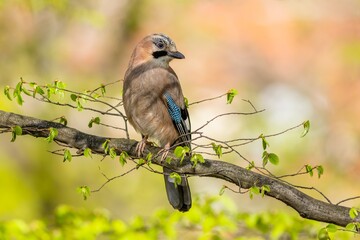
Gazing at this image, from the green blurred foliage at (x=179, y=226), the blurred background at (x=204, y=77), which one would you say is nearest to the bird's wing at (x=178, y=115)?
the green blurred foliage at (x=179, y=226)

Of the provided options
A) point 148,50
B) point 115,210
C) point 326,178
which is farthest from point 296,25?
point 148,50

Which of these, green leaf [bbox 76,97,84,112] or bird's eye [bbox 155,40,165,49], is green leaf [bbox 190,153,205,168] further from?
bird's eye [bbox 155,40,165,49]

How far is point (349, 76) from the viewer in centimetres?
1202

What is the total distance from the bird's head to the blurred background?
1.50m

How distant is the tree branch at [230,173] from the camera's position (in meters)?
2.93

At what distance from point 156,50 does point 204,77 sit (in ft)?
30.8

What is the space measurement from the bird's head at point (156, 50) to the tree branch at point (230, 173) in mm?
1381

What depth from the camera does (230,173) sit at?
295cm

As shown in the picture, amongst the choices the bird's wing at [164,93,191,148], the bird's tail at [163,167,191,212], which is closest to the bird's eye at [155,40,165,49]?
the bird's wing at [164,93,191,148]

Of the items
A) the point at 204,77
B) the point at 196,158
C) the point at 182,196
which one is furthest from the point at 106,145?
the point at 204,77

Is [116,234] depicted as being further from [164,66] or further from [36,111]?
[36,111]

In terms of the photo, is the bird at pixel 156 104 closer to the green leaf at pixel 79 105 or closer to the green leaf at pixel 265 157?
the green leaf at pixel 79 105

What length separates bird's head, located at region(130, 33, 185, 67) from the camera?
4.40 metres

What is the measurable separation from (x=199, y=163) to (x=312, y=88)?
9.55m
